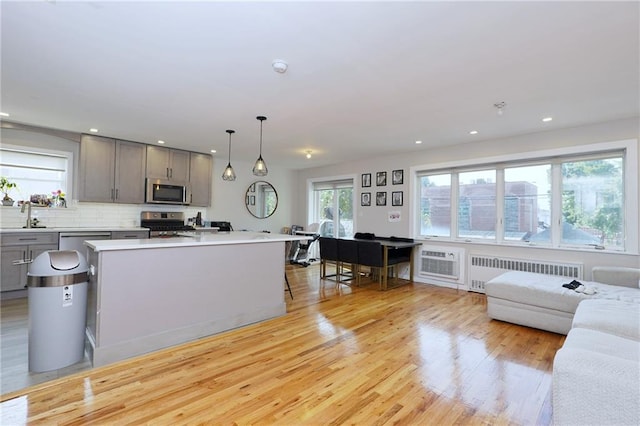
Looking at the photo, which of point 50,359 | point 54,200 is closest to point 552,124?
point 50,359

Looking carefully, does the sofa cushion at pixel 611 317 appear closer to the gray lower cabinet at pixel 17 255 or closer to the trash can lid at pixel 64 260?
the trash can lid at pixel 64 260

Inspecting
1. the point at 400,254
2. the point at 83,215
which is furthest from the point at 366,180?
the point at 83,215

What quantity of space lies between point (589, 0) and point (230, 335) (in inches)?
146

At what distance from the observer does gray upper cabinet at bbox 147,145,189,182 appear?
5520 millimetres

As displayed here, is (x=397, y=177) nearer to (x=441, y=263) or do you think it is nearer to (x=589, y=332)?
(x=441, y=263)

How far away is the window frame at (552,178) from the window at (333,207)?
6.13ft

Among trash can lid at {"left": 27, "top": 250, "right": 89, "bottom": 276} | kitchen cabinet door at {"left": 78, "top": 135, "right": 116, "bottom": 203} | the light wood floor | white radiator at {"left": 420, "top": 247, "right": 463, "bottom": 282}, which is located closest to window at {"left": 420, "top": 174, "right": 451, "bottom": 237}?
white radiator at {"left": 420, "top": 247, "right": 463, "bottom": 282}

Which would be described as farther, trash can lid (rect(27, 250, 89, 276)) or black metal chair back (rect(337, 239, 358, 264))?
black metal chair back (rect(337, 239, 358, 264))

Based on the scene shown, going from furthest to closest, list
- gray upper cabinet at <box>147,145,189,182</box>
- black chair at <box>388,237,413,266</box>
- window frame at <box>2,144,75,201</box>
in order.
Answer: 1. gray upper cabinet at <box>147,145,189,182</box>
2. black chair at <box>388,237,413,266</box>
3. window frame at <box>2,144,75,201</box>

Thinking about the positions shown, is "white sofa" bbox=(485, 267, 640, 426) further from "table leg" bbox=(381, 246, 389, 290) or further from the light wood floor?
"table leg" bbox=(381, 246, 389, 290)

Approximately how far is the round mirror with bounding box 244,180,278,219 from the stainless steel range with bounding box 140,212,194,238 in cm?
169

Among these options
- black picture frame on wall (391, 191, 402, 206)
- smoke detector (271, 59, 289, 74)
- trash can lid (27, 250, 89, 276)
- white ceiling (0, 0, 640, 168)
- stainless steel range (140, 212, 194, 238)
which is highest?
white ceiling (0, 0, 640, 168)

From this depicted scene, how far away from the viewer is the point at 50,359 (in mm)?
2309

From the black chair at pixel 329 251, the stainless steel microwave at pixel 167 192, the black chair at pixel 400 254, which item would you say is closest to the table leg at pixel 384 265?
the black chair at pixel 400 254
